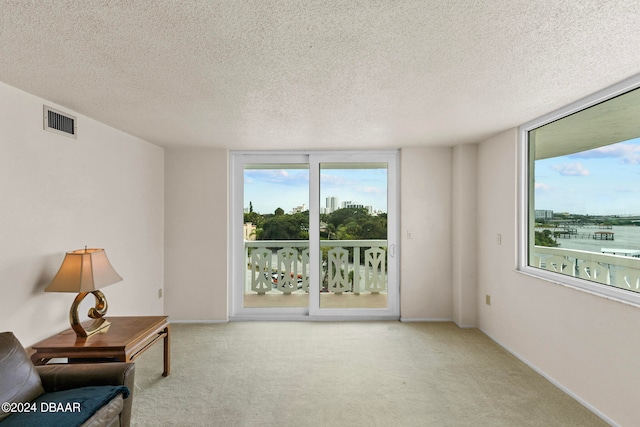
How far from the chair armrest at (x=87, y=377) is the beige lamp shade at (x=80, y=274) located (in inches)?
21.0

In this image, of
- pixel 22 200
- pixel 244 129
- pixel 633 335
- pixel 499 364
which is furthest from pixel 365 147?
pixel 22 200

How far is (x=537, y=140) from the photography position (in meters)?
3.16

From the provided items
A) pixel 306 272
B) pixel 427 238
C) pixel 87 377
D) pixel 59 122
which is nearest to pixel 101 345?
pixel 87 377

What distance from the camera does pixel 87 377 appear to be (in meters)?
1.96

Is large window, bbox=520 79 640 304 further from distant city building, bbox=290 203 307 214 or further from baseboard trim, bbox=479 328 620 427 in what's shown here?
distant city building, bbox=290 203 307 214

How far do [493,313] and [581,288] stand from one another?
1.35 m

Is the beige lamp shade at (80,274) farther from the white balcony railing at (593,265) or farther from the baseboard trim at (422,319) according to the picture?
the white balcony railing at (593,265)

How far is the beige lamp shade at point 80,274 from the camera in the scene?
92.0 inches

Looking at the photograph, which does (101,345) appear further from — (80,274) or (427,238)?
(427,238)

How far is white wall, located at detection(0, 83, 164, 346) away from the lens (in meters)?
2.22

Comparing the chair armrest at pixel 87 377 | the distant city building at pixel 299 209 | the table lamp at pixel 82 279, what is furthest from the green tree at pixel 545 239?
the table lamp at pixel 82 279

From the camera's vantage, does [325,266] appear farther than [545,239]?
Yes

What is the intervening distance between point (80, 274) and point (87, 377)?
2.47 feet

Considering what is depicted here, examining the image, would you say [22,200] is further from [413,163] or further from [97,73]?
[413,163]
